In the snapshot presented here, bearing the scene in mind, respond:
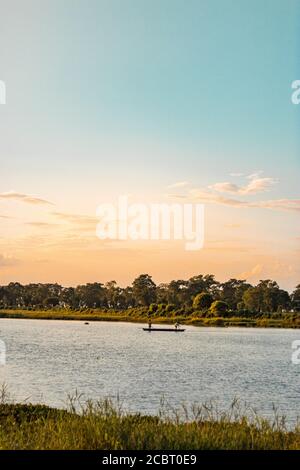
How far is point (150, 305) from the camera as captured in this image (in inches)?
3433

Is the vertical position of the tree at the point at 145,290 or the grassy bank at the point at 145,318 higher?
the tree at the point at 145,290

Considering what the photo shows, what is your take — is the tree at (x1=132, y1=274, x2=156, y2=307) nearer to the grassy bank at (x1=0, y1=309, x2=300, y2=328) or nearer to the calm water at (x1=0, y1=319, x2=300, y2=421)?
the grassy bank at (x1=0, y1=309, x2=300, y2=328)

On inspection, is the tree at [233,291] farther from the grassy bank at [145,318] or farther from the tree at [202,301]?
the grassy bank at [145,318]

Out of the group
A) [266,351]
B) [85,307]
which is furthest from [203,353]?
[85,307]

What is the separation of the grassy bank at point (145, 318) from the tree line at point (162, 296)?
1.52 m

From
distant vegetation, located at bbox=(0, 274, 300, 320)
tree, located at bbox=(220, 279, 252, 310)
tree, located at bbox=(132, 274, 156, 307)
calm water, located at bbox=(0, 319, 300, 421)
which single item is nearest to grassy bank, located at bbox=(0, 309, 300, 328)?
distant vegetation, located at bbox=(0, 274, 300, 320)

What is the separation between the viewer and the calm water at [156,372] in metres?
21.5

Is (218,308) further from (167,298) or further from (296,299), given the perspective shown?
(167,298)

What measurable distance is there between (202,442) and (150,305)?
8034 centimetres

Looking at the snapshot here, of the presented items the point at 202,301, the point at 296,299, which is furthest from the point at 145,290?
the point at 296,299

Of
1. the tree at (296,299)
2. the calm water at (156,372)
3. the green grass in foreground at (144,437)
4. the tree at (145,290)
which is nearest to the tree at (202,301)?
the tree at (296,299)

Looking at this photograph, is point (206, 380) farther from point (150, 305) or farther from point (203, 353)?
point (150, 305)

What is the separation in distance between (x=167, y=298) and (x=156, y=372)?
58778 mm

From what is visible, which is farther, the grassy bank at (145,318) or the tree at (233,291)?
the tree at (233,291)
